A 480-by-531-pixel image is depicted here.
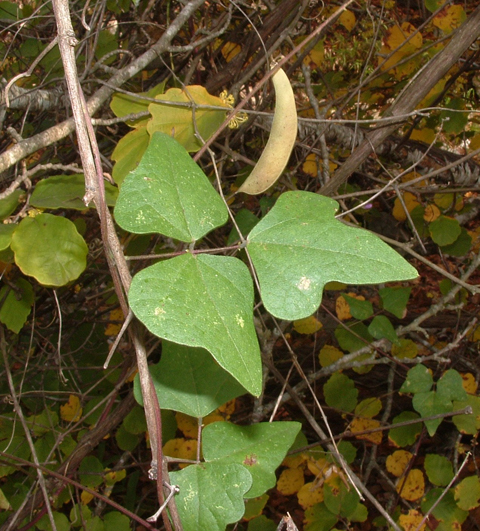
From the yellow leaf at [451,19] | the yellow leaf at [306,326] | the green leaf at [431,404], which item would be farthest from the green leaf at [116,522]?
the yellow leaf at [451,19]

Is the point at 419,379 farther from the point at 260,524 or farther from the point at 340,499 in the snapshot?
the point at 260,524

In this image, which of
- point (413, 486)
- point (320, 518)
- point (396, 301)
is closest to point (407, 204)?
point (396, 301)

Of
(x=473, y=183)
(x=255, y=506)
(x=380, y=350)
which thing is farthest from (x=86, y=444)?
(x=473, y=183)

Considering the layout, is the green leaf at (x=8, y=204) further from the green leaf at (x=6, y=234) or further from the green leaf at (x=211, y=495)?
the green leaf at (x=211, y=495)

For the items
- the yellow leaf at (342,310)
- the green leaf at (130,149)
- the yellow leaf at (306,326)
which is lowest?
the yellow leaf at (306,326)

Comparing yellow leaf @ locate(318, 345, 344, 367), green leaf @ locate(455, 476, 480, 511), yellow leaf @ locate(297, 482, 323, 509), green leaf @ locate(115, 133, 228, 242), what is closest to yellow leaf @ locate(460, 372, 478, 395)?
green leaf @ locate(455, 476, 480, 511)

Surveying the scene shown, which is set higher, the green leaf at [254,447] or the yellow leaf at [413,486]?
the green leaf at [254,447]
